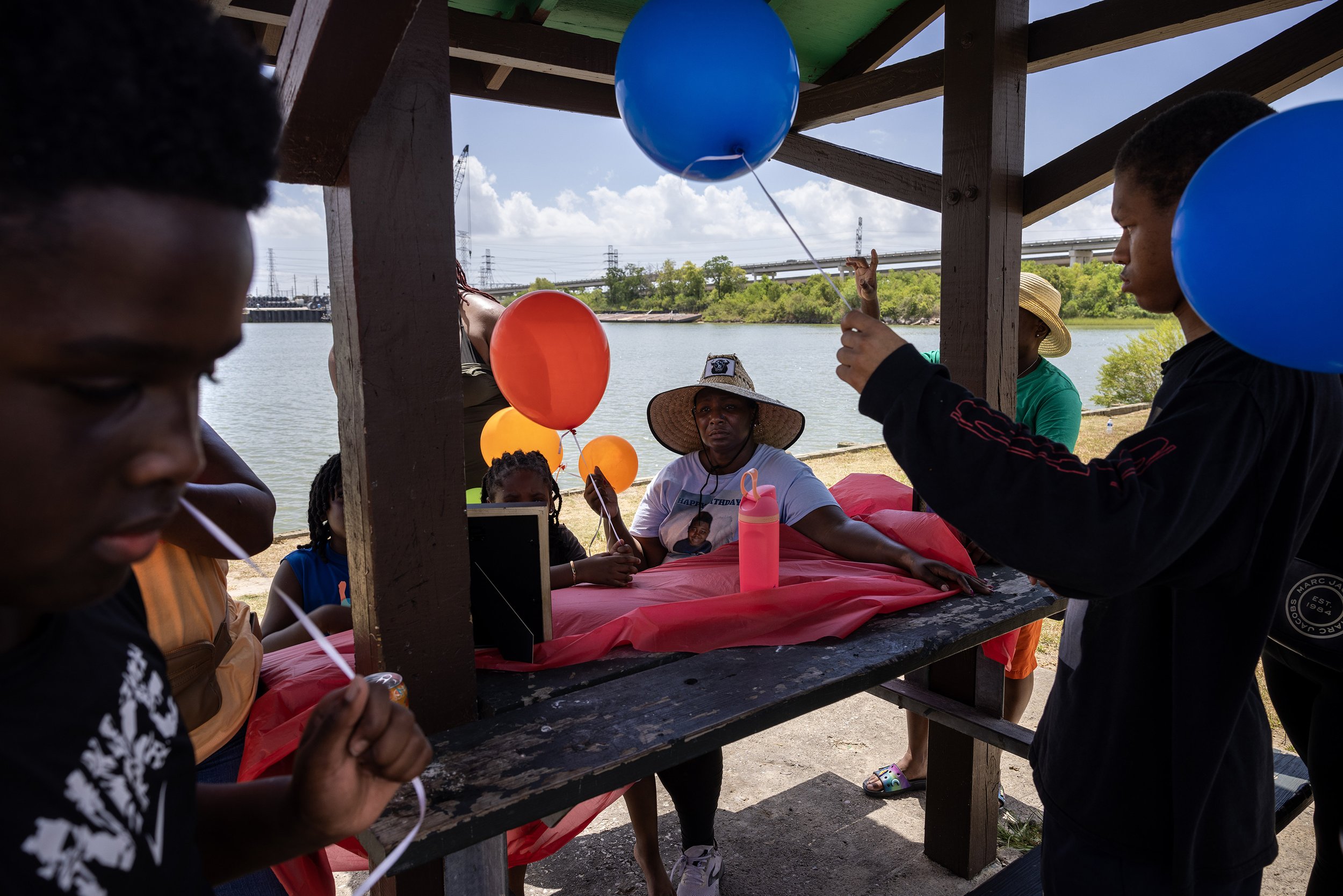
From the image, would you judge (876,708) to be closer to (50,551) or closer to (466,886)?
(466,886)

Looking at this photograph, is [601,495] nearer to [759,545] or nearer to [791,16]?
[759,545]

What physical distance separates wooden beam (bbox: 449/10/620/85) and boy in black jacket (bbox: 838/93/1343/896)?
1898 millimetres

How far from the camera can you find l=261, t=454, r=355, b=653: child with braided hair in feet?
7.79

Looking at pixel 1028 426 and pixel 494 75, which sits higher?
pixel 494 75

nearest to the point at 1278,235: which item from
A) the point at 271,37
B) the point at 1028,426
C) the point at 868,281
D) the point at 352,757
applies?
the point at 868,281

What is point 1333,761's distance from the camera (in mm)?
1595

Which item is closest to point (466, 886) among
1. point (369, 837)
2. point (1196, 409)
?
point (369, 837)

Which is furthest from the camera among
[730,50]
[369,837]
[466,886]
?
[730,50]

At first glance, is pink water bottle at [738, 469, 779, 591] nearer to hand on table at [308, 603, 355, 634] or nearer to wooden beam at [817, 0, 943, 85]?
hand on table at [308, 603, 355, 634]

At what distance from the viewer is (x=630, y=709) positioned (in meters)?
1.61

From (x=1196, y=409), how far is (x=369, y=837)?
1.36m

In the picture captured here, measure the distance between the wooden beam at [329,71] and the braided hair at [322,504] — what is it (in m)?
1.46

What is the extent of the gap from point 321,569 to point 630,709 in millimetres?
1431

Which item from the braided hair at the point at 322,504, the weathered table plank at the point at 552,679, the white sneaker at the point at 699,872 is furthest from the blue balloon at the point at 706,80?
the white sneaker at the point at 699,872
